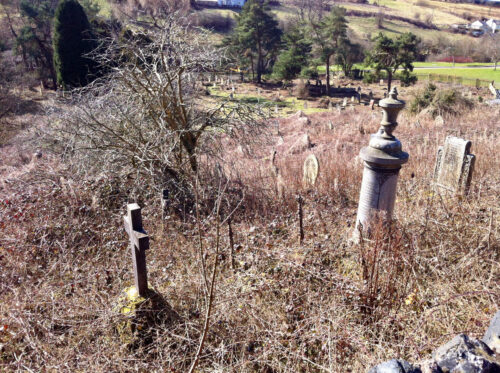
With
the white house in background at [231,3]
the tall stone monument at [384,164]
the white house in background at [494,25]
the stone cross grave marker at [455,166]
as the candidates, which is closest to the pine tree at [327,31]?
the stone cross grave marker at [455,166]

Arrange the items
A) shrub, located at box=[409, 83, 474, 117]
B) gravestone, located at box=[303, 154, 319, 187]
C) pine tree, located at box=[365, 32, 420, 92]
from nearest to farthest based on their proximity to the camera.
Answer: gravestone, located at box=[303, 154, 319, 187] → shrub, located at box=[409, 83, 474, 117] → pine tree, located at box=[365, 32, 420, 92]

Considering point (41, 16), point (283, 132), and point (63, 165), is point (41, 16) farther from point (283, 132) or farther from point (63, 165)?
point (63, 165)

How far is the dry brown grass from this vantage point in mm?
3127

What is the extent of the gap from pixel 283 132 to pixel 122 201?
1018 centimetres

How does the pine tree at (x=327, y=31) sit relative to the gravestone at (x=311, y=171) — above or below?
above

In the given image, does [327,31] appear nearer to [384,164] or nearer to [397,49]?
[397,49]

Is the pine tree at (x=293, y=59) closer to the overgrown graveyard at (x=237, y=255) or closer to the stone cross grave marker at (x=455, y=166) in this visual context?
the overgrown graveyard at (x=237, y=255)

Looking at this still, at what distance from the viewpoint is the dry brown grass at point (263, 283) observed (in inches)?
123

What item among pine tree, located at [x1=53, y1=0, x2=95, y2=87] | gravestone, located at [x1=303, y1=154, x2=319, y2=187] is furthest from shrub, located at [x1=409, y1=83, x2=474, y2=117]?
pine tree, located at [x1=53, y1=0, x2=95, y2=87]

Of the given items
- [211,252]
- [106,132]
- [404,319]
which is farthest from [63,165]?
[404,319]

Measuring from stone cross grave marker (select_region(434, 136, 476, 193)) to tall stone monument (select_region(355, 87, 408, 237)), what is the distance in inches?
81.0

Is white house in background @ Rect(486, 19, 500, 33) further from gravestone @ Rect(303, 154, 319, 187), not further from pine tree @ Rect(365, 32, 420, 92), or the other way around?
gravestone @ Rect(303, 154, 319, 187)

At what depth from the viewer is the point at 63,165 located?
27.0 feet

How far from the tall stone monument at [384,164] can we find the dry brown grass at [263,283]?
1.56ft
